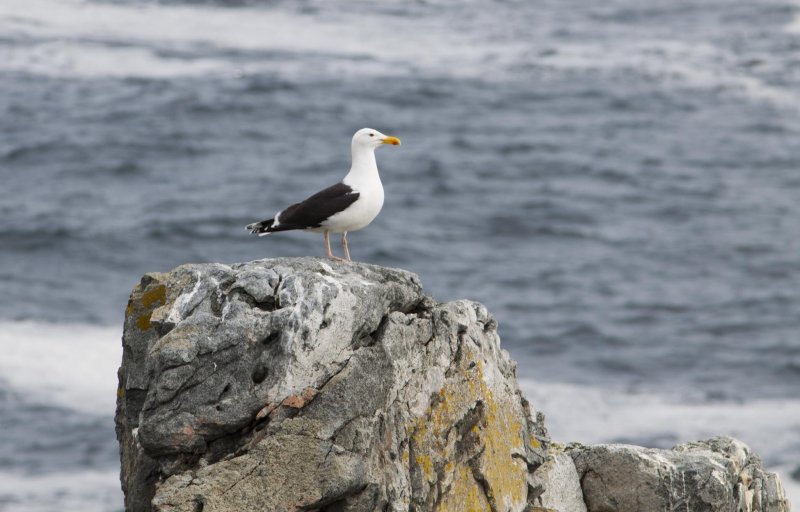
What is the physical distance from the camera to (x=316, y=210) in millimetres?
11695

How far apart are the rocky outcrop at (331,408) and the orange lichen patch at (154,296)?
0.01 meters

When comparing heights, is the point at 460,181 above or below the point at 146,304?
above

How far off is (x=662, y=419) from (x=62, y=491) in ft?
39.0

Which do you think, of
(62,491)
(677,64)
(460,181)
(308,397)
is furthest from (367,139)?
(677,64)

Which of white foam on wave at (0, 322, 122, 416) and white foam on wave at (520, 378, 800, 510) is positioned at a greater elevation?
white foam on wave at (0, 322, 122, 416)

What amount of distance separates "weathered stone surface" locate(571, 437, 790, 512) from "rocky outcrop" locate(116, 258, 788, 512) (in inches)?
0.7

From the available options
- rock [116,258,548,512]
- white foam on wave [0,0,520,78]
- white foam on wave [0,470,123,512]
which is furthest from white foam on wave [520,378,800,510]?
white foam on wave [0,0,520,78]

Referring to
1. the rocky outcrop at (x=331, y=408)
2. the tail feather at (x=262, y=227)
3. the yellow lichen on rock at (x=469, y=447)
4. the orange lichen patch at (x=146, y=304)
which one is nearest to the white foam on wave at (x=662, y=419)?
the tail feather at (x=262, y=227)

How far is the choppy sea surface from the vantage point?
Result: 2741cm

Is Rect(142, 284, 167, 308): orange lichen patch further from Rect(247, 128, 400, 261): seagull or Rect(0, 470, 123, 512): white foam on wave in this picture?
Rect(0, 470, 123, 512): white foam on wave

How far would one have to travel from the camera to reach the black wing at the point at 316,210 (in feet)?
38.4

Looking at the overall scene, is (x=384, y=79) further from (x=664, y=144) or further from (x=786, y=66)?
(x=786, y=66)

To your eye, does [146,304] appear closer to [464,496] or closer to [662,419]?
[464,496]

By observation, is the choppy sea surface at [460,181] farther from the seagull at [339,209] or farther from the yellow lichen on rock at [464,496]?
the yellow lichen on rock at [464,496]
